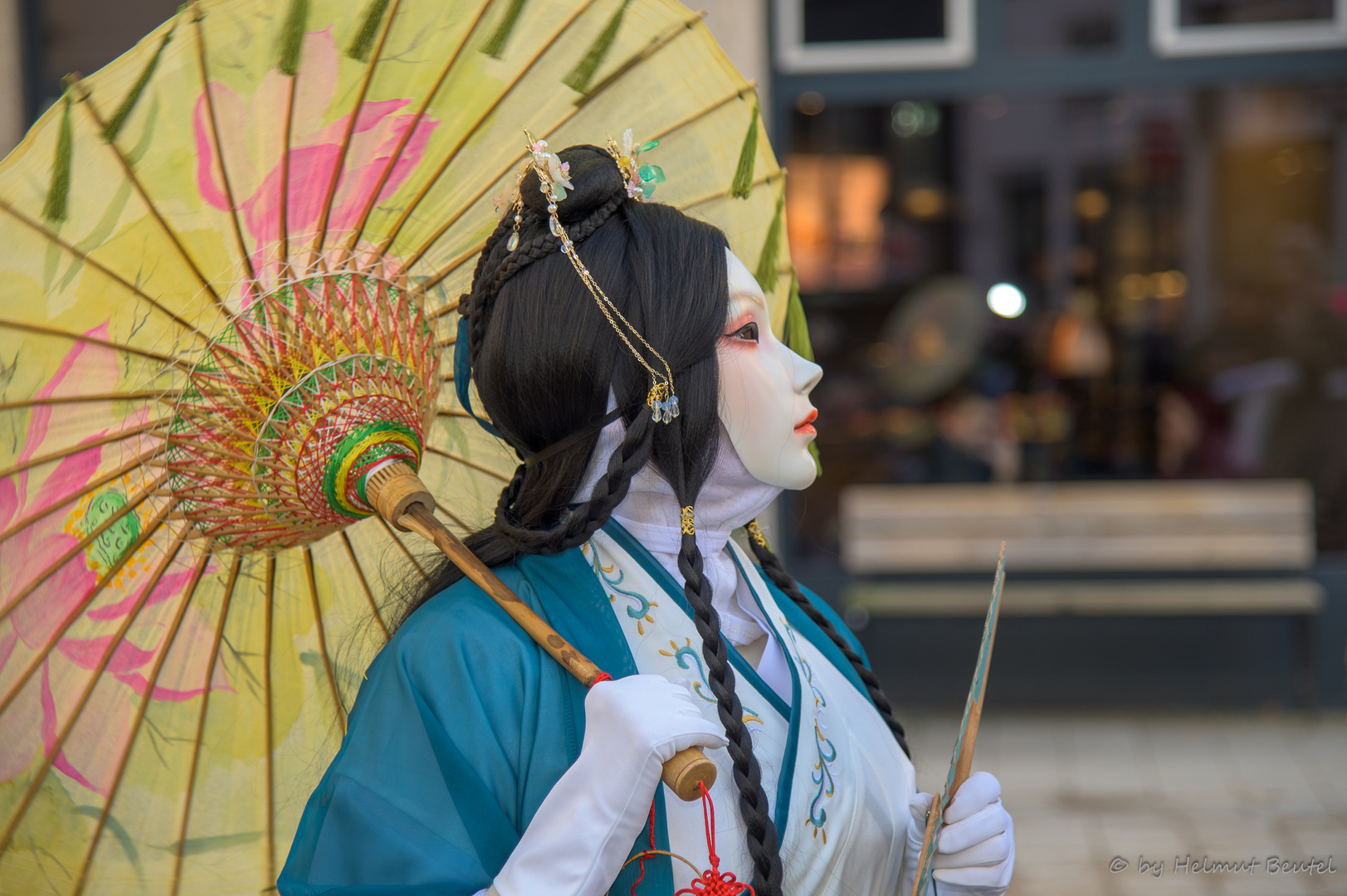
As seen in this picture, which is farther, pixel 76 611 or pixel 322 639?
pixel 322 639

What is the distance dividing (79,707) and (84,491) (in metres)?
0.28

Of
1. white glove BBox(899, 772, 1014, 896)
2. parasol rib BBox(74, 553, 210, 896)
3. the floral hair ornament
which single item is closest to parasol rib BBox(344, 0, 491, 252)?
the floral hair ornament

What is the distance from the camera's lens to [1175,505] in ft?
17.5

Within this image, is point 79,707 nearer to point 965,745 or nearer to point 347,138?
point 347,138

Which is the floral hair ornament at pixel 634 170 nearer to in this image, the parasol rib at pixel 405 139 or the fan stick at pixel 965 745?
the parasol rib at pixel 405 139

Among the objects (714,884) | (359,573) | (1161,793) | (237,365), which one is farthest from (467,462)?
(1161,793)

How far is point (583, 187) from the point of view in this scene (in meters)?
1.37

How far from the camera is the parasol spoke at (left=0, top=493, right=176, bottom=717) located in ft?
4.73

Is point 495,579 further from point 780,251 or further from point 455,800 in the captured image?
point 780,251

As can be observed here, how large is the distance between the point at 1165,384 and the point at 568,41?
15.7 feet

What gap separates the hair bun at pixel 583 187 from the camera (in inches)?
53.7

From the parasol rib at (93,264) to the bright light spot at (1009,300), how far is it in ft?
16.1

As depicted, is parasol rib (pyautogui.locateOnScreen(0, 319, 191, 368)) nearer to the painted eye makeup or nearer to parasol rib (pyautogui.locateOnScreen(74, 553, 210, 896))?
parasol rib (pyautogui.locateOnScreen(74, 553, 210, 896))

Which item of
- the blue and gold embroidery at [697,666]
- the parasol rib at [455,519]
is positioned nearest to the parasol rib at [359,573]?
the parasol rib at [455,519]
